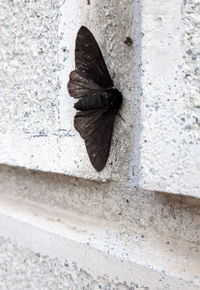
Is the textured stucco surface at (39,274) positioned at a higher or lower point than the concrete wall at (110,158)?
lower

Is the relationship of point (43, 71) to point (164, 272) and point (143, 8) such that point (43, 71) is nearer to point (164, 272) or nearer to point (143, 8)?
point (143, 8)

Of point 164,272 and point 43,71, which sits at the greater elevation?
point 43,71

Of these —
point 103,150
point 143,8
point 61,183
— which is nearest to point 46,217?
point 61,183

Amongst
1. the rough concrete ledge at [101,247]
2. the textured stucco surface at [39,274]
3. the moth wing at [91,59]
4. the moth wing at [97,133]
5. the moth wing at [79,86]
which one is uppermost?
the moth wing at [91,59]

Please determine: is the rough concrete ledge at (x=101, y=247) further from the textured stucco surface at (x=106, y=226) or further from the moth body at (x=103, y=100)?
the moth body at (x=103, y=100)

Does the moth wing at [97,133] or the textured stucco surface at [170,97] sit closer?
the textured stucco surface at [170,97]

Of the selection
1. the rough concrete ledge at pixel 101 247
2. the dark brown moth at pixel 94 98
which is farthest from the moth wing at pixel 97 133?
the rough concrete ledge at pixel 101 247

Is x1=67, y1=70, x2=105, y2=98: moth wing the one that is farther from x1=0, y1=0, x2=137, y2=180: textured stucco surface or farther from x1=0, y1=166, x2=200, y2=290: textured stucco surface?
x1=0, y1=166, x2=200, y2=290: textured stucco surface

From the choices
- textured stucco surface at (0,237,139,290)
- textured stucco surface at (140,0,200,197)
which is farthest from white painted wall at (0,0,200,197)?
textured stucco surface at (0,237,139,290)
